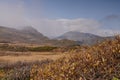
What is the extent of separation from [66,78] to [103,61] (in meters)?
1.33

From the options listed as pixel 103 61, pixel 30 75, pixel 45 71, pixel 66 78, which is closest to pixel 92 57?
pixel 103 61

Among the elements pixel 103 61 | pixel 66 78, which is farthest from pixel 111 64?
pixel 66 78

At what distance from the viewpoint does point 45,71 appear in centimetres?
1152

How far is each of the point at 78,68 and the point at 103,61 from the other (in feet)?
2.80

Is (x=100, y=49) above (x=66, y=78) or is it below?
above

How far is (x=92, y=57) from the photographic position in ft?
34.7

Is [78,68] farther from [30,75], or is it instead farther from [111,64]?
[30,75]

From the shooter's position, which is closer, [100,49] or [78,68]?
[78,68]

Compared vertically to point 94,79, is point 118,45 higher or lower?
higher

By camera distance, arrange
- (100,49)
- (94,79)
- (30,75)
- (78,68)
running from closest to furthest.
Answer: (94,79), (78,68), (100,49), (30,75)

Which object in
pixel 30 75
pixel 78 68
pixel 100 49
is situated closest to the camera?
pixel 78 68

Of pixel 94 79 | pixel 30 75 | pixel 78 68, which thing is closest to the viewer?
pixel 94 79

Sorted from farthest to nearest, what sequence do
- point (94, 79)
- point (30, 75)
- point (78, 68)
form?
point (30, 75)
point (78, 68)
point (94, 79)

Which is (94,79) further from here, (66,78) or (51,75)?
(51,75)
